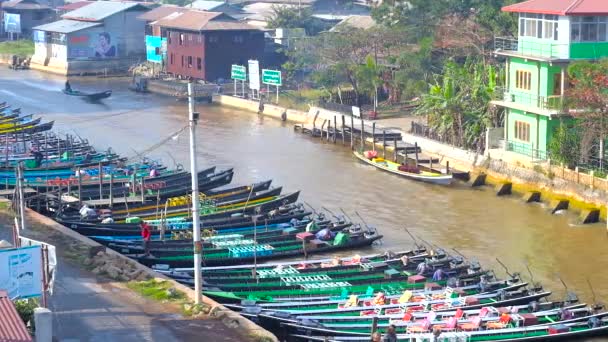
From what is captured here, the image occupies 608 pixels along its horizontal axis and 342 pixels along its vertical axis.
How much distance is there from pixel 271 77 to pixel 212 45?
7.35 metres

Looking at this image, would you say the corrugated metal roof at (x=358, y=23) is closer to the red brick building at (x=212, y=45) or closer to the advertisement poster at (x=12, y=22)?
the red brick building at (x=212, y=45)

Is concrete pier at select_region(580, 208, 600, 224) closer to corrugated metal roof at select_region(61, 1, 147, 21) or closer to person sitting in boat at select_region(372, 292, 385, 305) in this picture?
person sitting in boat at select_region(372, 292, 385, 305)

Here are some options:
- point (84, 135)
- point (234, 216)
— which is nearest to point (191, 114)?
point (234, 216)

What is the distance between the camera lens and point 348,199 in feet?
152

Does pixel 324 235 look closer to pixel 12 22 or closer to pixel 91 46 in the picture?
pixel 91 46

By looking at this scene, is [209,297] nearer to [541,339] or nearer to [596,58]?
[541,339]

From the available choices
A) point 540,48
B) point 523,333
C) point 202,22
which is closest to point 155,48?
point 202,22

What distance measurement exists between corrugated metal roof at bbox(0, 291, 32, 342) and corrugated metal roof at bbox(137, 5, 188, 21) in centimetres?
6507

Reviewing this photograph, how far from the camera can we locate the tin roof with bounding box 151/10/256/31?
251 ft

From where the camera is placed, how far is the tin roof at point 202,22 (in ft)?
251

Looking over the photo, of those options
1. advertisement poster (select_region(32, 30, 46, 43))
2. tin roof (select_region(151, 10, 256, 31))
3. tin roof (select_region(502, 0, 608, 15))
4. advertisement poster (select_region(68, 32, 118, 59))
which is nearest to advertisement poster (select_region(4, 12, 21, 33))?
advertisement poster (select_region(32, 30, 46, 43))

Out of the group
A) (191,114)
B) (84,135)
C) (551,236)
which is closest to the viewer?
(191,114)

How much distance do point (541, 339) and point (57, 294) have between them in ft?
35.5

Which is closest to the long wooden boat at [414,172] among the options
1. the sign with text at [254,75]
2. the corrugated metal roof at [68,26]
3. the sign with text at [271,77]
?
the sign with text at [271,77]
